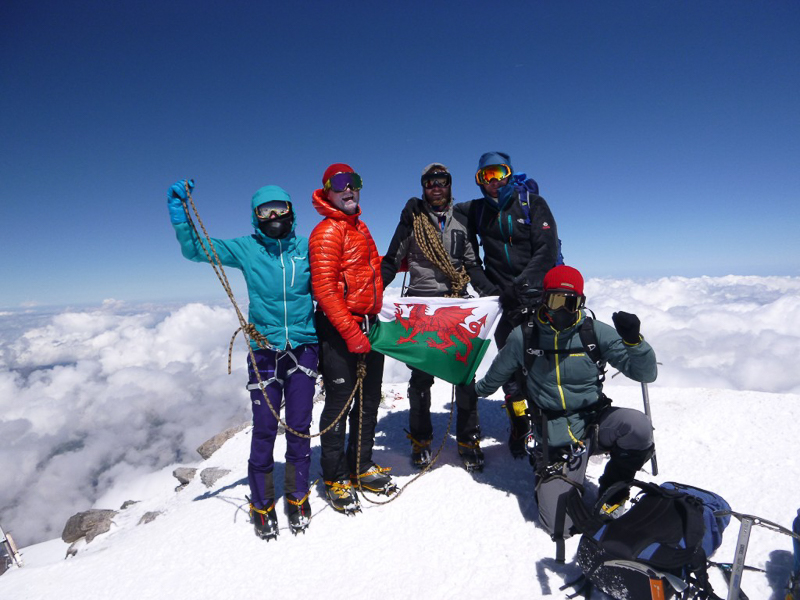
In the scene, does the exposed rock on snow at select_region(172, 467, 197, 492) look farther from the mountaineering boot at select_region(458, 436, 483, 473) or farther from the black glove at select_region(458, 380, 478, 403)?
the black glove at select_region(458, 380, 478, 403)

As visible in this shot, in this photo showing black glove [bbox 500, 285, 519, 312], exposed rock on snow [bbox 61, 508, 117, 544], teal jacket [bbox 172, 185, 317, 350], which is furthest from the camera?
exposed rock on snow [bbox 61, 508, 117, 544]

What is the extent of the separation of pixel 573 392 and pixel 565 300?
49.4 inches

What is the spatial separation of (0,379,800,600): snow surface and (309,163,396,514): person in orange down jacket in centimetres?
64

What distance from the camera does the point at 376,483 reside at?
5.68 m

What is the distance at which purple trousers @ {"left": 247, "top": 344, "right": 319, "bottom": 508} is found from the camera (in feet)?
15.9

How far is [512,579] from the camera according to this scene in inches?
160

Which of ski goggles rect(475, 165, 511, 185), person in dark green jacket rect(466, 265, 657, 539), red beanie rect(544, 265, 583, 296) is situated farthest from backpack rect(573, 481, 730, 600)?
ski goggles rect(475, 165, 511, 185)

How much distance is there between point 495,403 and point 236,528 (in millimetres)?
6447

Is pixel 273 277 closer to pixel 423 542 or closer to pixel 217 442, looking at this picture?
pixel 423 542

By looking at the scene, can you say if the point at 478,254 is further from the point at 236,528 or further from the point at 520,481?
the point at 236,528

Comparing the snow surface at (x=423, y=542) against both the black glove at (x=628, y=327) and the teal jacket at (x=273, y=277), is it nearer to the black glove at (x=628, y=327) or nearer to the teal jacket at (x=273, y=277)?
the black glove at (x=628, y=327)

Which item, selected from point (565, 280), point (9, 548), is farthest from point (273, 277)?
point (9, 548)

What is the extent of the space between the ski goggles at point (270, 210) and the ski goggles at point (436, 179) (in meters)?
2.32

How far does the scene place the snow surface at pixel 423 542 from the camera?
163 inches
